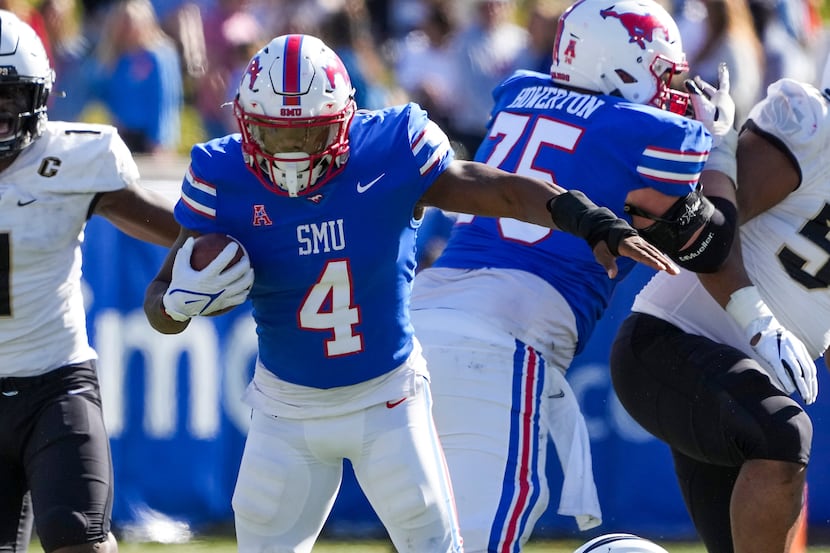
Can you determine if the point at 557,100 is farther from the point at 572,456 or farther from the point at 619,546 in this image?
the point at 619,546

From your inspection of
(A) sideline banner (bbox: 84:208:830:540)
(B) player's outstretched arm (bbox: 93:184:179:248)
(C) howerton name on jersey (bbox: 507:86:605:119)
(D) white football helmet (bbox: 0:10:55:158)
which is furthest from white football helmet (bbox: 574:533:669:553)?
(A) sideline banner (bbox: 84:208:830:540)

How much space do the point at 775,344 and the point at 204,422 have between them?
2.85m

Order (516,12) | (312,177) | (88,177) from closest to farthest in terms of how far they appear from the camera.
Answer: (312,177) < (88,177) < (516,12)

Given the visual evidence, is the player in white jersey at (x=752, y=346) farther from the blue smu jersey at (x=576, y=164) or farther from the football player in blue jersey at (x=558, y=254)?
the blue smu jersey at (x=576, y=164)

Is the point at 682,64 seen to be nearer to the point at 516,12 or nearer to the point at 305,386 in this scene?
the point at 305,386

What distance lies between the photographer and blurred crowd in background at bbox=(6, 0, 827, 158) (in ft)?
28.3

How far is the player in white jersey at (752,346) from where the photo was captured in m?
4.04

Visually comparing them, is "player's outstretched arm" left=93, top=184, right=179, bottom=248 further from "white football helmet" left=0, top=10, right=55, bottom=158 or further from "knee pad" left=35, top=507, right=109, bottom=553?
"knee pad" left=35, top=507, right=109, bottom=553

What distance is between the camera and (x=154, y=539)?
6078 mm

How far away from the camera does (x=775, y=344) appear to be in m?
4.08

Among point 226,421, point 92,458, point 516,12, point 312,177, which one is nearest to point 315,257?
point 312,177

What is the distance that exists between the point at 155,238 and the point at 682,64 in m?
1.67

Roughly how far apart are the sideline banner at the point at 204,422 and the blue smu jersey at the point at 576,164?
2.04m

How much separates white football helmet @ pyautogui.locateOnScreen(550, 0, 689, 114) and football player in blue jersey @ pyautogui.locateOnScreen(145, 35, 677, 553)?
689mm
